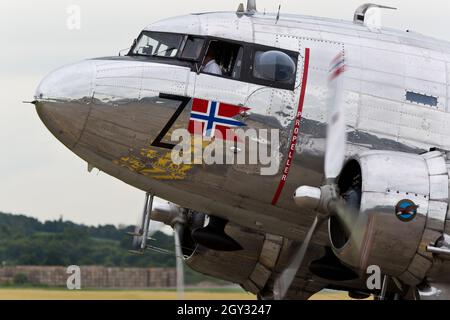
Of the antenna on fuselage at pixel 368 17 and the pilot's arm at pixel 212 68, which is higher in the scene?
the antenna on fuselage at pixel 368 17

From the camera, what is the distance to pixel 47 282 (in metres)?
24.1

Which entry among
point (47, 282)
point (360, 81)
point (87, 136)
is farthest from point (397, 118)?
point (47, 282)

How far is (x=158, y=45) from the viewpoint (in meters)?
15.6

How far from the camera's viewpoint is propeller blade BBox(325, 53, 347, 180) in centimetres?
1473

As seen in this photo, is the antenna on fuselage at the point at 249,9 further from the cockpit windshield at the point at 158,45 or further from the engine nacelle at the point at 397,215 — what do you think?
the engine nacelle at the point at 397,215

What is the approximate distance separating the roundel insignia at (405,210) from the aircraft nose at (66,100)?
13.1ft

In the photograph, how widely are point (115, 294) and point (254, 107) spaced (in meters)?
9.06

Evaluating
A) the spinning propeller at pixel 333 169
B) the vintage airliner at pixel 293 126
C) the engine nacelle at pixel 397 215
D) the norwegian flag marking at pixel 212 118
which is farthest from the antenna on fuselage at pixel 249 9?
the engine nacelle at pixel 397 215

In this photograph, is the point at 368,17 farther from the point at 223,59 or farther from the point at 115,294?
the point at 115,294

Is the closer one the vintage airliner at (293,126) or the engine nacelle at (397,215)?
the engine nacelle at (397,215)

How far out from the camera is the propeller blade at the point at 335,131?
48.3 feet

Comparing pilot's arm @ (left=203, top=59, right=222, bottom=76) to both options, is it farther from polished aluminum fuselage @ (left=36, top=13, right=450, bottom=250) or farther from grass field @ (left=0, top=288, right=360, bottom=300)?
grass field @ (left=0, top=288, right=360, bottom=300)

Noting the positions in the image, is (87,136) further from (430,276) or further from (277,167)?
(430,276)
